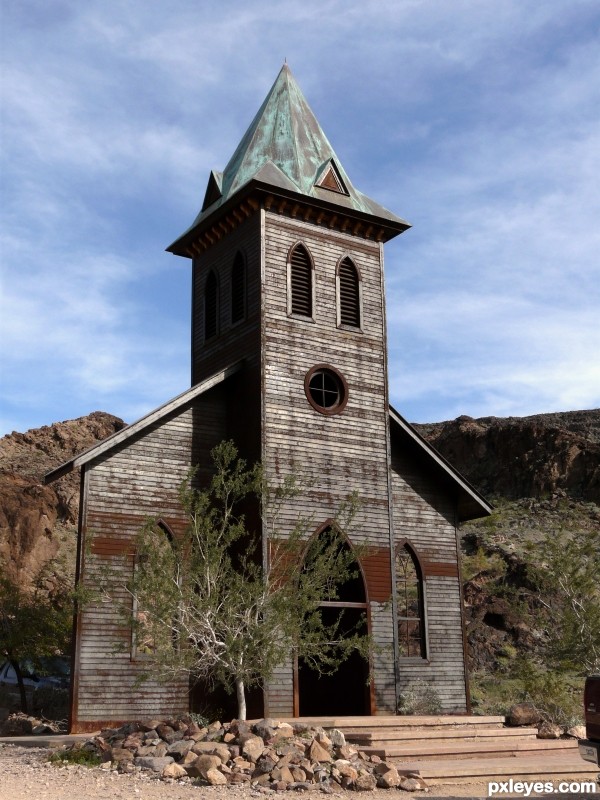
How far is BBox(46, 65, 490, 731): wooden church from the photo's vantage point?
20.4 metres

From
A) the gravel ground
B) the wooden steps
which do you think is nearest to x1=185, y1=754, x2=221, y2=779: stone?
the gravel ground

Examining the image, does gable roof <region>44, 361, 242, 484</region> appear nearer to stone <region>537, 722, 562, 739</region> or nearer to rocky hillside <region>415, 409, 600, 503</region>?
stone <region>537, 722, 562, 739</region>

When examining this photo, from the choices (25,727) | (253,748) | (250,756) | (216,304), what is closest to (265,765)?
(250,756)

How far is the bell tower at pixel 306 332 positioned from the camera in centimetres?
2216

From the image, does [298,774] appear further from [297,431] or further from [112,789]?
[297,431]

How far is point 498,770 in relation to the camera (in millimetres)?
15094

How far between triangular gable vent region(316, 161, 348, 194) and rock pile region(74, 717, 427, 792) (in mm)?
14371

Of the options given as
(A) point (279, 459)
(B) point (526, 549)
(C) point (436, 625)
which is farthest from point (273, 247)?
(B) point (526, 549)

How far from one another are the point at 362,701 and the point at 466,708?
3146mm

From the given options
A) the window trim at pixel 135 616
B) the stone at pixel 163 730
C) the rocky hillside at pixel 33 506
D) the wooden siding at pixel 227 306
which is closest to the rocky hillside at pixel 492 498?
the rocky hillside at pixel 33 506

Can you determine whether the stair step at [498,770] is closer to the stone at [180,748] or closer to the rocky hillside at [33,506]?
the stone at [180,748]

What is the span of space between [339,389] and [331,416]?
2.90ft

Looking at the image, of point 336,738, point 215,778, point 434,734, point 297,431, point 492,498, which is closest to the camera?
point 215,778

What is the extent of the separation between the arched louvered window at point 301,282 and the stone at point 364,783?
41.1 feet
